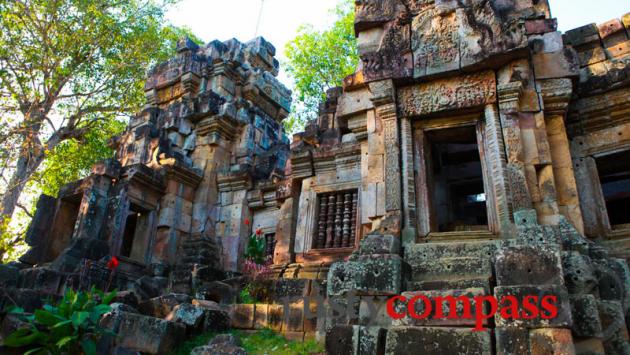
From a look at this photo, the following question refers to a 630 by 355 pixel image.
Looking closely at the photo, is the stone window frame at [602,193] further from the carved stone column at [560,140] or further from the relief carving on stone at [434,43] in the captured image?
the relief carving on stone at [434,43]

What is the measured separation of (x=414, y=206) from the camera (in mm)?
5824

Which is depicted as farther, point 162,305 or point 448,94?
point 162,305

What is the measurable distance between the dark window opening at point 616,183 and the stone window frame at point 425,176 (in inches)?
82.0

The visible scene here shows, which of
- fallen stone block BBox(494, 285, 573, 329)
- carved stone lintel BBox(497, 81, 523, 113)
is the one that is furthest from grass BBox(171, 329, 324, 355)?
carved stone lintel BBox(497, 81, 523, 113)

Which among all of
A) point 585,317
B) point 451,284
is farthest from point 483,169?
point 585,317

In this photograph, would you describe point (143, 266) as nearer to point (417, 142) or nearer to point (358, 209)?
point (358, 209)

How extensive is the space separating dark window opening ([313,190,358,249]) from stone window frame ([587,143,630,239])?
141 inches

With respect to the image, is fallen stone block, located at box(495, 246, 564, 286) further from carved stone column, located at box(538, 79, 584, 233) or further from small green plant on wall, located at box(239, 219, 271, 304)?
small green plant on wall, located at box(239, 219, 271, 304)

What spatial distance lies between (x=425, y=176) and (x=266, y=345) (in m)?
3.01

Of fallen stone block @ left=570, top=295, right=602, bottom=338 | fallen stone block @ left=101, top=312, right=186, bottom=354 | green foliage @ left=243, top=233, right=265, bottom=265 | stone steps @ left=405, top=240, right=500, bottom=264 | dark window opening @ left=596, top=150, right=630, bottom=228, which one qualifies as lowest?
fallen stone block @ left=101, top=312, right=186, bottom=354

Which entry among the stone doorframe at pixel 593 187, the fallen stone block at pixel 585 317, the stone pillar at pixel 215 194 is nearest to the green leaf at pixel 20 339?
the fallen stone block at pixel 585 317

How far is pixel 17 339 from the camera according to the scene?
453 cm

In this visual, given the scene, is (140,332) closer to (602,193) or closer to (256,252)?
(256,252)

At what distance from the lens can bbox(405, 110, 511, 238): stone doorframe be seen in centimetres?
539
